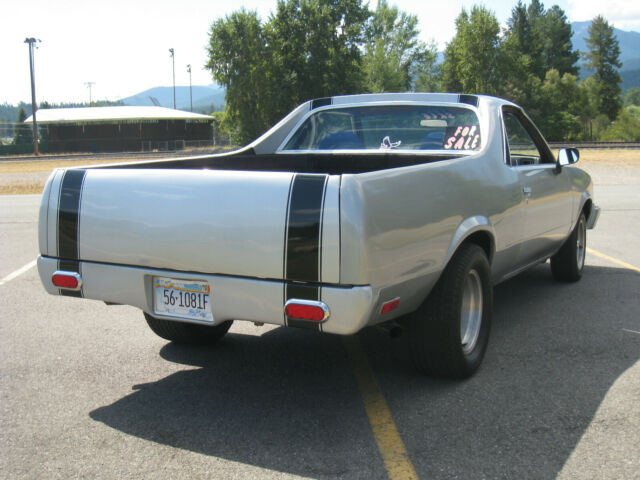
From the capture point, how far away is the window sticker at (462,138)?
4824 millimetres

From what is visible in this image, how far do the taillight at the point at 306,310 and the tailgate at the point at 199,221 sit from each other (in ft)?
0.38

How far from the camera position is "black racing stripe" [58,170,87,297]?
356 centimetres

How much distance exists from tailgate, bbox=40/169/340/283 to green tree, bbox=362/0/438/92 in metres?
75.6

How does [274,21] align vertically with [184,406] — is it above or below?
above

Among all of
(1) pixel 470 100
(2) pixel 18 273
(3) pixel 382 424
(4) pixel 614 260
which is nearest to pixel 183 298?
(3) pixel 382 424

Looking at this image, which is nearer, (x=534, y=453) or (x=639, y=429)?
(x=534, y=453)

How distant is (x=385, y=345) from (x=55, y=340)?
2392 millimetres

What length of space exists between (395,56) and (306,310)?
84.3 meters

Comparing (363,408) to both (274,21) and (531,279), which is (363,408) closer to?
(531,279)

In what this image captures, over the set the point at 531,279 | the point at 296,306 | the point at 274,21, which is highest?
the point at 274,21

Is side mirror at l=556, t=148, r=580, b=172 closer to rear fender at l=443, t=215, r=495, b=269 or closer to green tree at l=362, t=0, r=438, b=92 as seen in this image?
rear fender at l=443, t=215, r=495, b=269

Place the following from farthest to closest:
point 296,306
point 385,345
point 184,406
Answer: point 385,345
point 184,406
point 296,306

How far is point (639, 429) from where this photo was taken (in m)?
3.25

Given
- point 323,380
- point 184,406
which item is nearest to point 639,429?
point 323,380
